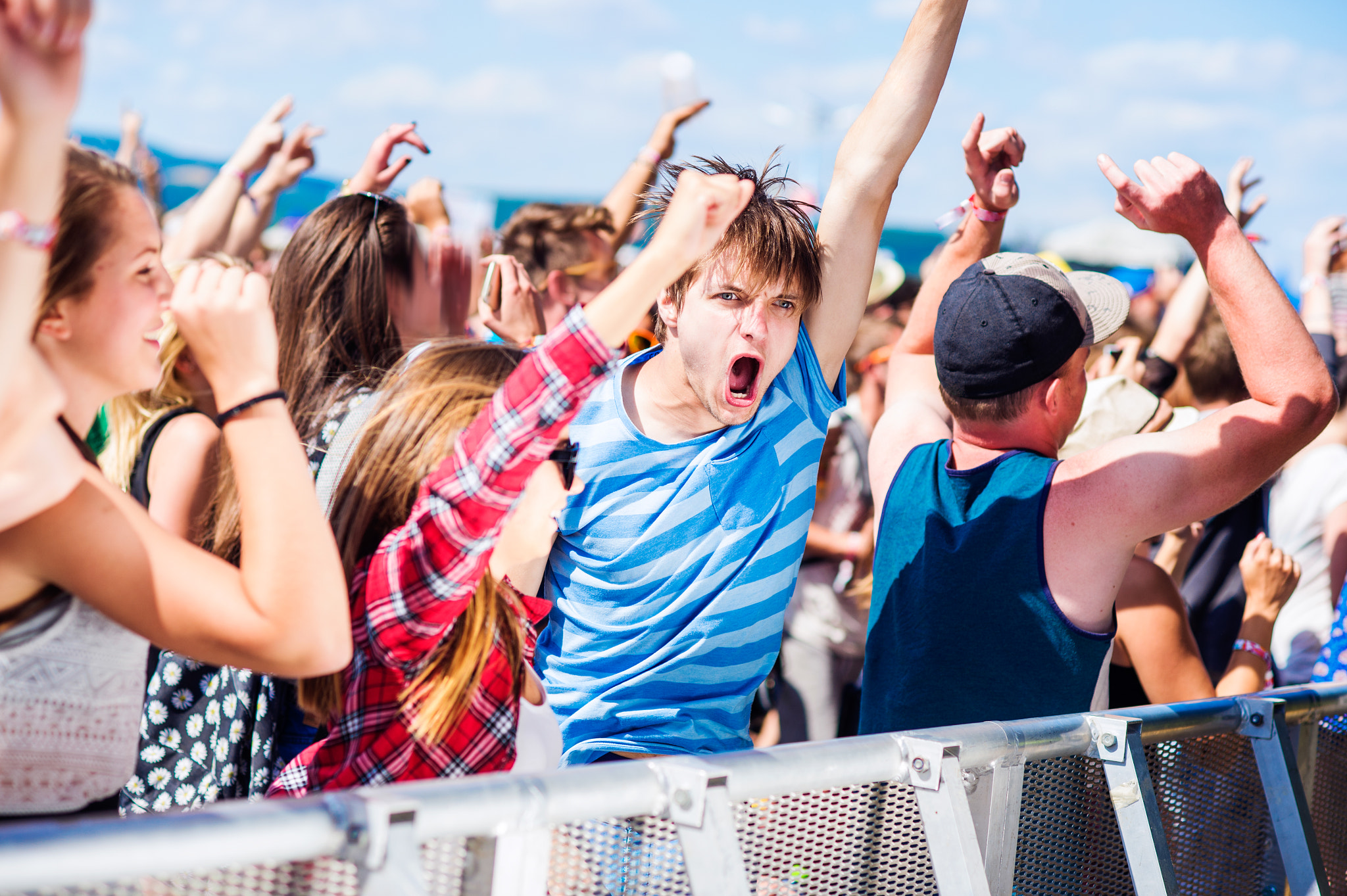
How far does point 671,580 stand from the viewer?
2.02m

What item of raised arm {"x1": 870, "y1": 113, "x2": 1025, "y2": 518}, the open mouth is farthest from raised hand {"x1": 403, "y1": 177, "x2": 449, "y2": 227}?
the open mouth

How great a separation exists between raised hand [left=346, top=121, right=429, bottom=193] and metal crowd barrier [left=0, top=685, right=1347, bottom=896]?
2623mm

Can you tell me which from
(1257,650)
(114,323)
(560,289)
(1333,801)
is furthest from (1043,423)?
(560,289)

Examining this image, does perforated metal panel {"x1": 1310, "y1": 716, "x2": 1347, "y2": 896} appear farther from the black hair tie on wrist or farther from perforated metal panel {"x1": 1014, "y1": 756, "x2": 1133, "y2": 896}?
the black hair tie on wrist

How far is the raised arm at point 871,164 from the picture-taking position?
7.10 ft

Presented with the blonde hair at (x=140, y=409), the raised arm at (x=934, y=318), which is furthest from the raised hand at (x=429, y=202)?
the raised arm at (x=934, y=318)

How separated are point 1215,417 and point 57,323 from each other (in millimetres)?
1811

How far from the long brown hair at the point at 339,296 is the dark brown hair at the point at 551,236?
1.65 meters

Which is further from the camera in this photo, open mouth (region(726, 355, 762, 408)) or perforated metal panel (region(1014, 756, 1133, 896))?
open mouth (region(726, 355, 762, 408))

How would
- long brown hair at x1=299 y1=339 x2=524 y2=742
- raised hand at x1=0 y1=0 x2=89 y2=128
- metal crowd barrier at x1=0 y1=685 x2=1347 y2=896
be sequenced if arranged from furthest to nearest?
long brown hair at x1=299 y1=339 x2=524 y2=742 < metal crowd barrier at x1=0 y1=685 x2=1347 y2=896 < raised hand at x1=0 y1=0 x2=89 y2=128

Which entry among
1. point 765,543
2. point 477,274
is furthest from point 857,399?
point 765,543

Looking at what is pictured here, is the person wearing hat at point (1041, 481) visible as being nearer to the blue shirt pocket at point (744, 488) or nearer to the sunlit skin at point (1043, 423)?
the sunlit skin at point (1043, 423)

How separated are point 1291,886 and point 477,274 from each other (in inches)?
173

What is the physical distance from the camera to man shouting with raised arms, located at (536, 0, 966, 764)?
2.02 metres
